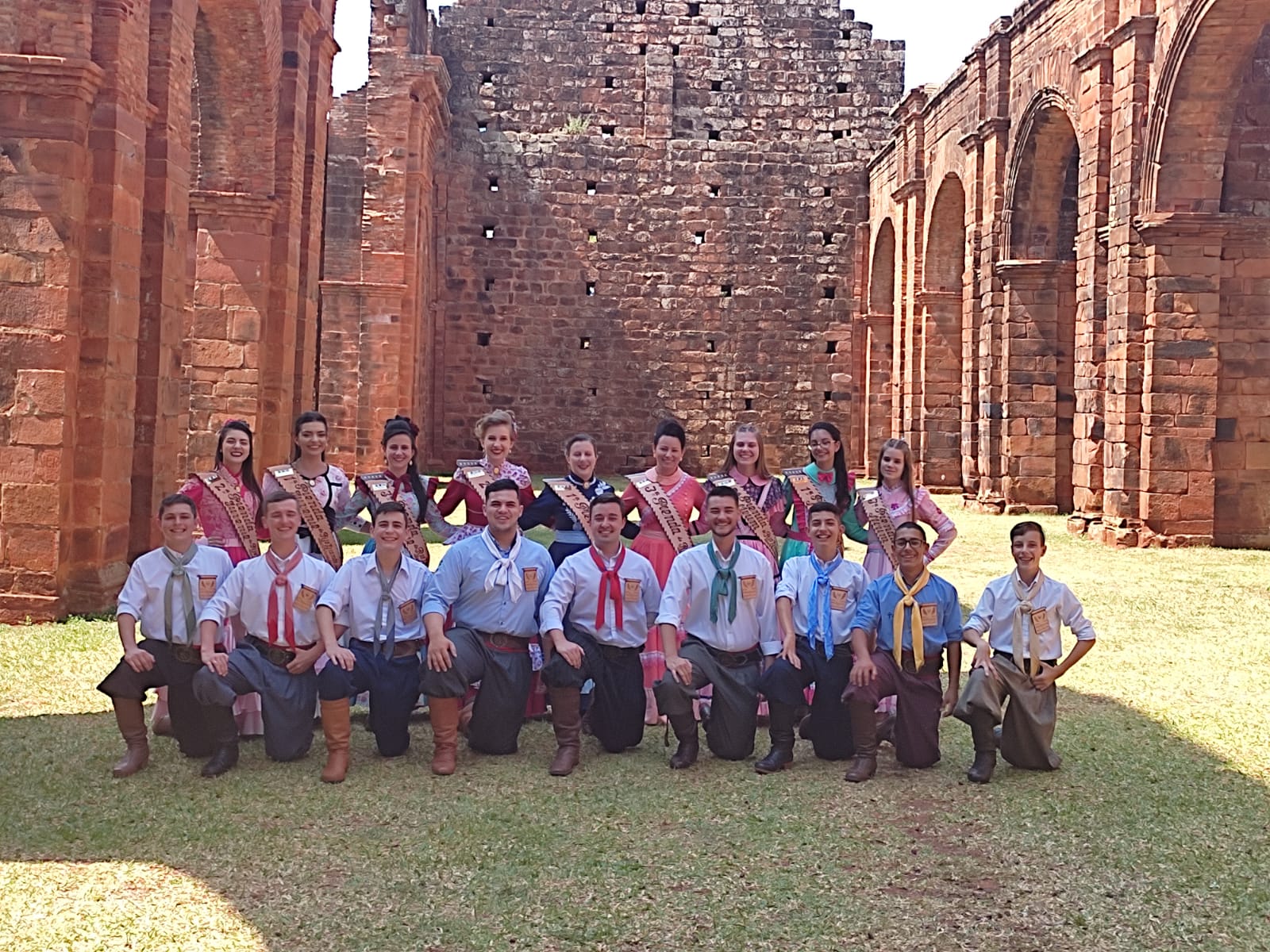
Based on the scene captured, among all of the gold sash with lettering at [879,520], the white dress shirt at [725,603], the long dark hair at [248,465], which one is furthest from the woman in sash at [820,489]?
the long dark hair at [248,465]

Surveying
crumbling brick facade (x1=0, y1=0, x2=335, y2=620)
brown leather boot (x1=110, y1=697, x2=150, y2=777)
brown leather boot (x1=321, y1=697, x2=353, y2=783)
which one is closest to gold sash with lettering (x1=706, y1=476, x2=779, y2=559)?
brown leather boot (x1=321, y1=697, x2=353, y2=783)

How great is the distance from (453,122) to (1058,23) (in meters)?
12.3

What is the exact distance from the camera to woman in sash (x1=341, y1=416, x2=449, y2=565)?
625 cm

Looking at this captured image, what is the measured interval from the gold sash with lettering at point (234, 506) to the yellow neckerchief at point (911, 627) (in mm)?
3050

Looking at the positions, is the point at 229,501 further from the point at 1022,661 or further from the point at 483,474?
the point at 1022,661

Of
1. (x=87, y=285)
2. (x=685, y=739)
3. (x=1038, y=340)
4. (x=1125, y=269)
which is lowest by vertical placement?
(x=685, y=739)

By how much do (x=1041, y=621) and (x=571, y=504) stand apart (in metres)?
2.27

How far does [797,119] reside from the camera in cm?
2472

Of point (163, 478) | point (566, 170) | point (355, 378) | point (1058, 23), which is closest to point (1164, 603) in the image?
point (163, 478)

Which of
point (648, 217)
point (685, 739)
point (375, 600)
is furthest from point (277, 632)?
point (648, 217)

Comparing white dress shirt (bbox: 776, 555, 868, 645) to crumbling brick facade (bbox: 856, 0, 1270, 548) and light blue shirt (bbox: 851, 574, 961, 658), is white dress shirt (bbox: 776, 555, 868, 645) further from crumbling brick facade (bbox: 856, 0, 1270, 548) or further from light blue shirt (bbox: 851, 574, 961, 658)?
crumbling brick facade (bbox: 856, 0, 1270, 548)

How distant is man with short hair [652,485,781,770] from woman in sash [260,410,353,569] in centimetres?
182

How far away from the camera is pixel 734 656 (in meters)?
5.43

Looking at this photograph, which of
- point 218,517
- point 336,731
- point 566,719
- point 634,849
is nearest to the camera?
point 634,849
